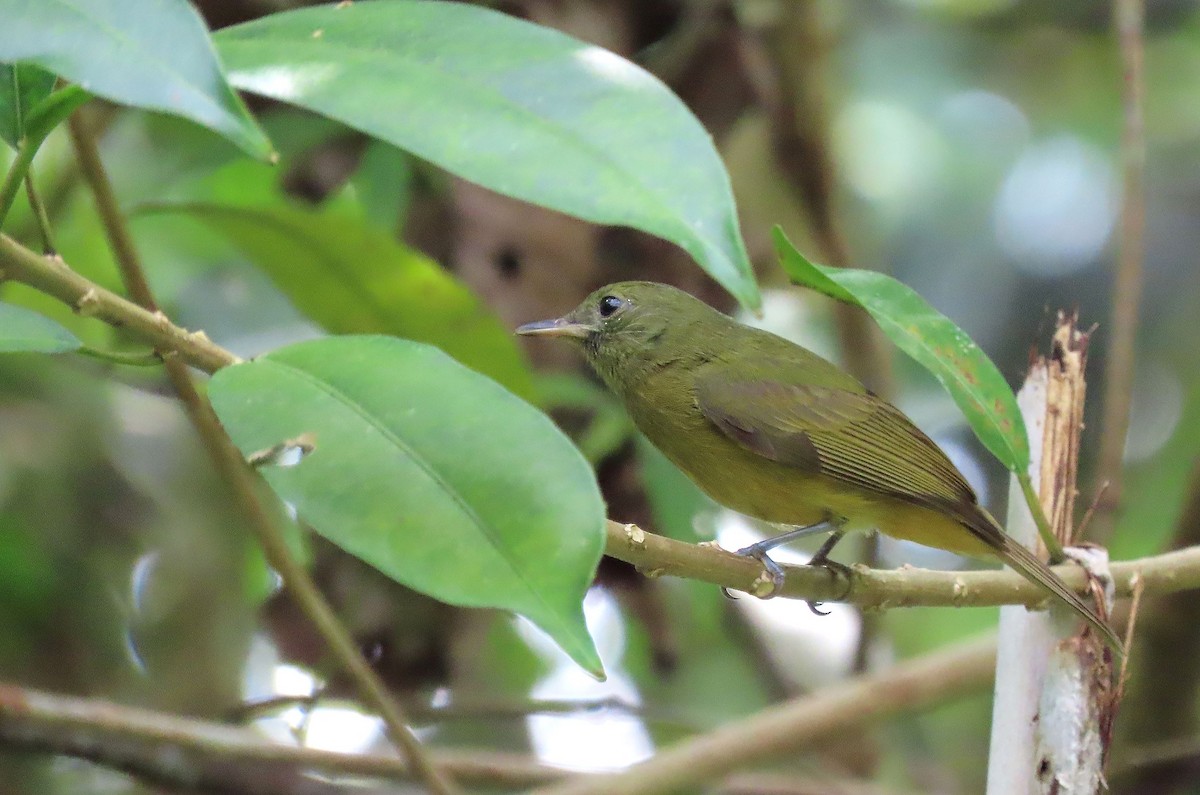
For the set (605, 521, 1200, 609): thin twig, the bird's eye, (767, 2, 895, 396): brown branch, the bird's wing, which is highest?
(767, 2, 895, 396): brown branch

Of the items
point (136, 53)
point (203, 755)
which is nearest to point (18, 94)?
point (136, 53)

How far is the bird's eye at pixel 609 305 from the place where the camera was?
327 centimetres

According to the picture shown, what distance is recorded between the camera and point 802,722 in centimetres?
312

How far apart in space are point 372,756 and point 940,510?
4.65 feet

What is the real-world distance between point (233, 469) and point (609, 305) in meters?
1.22

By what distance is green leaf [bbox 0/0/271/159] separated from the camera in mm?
1133

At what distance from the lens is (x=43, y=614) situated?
362 centimetres

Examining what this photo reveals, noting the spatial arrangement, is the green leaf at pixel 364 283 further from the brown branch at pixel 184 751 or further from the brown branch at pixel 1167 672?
the brown branch at pixel 1167 672

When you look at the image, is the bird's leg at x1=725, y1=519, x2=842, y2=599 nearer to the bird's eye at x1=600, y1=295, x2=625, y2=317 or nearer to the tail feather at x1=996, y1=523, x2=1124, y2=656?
the tail feather at x1=996, y1=523, x2=1124, y2=656

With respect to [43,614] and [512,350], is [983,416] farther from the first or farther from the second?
[43,614]

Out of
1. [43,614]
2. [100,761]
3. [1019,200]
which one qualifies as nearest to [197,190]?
[43,614]

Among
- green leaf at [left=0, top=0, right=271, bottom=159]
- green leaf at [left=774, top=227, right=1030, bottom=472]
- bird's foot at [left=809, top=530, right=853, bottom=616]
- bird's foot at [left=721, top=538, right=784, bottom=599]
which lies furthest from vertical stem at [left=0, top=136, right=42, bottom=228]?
bird's foot at [left=809, top=530, right=853, bottom=616]

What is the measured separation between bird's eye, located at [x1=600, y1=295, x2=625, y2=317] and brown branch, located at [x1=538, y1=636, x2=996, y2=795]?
3.49ft

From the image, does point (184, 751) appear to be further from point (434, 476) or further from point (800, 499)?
point (434, 476)
